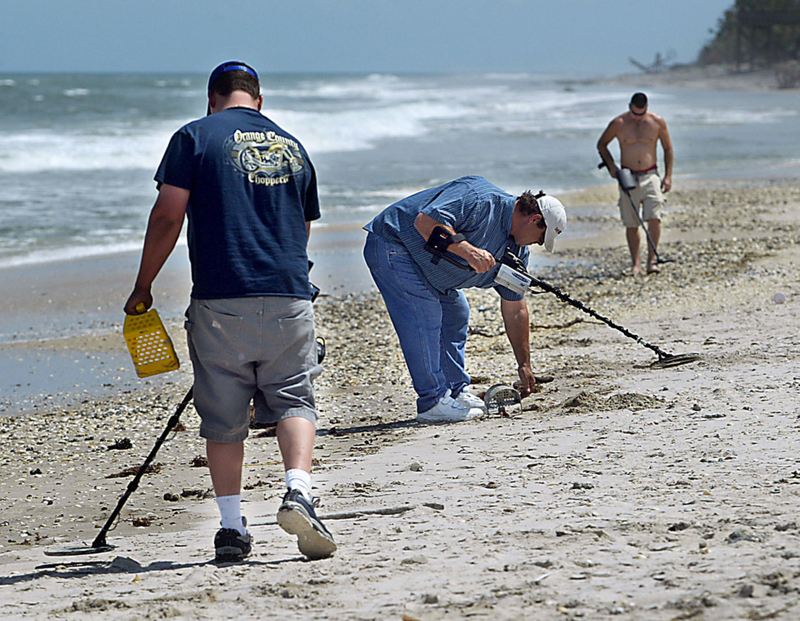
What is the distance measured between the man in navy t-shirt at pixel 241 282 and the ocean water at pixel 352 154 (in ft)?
29.0

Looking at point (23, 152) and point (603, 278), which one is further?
point (23, 152)

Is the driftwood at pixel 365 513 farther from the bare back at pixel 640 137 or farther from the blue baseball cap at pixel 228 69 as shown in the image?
the bare back at pixel 640 137

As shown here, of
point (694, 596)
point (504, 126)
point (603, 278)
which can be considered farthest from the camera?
point (504, 126)

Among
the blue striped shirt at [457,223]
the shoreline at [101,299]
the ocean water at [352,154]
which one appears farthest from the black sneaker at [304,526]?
the ocean water at [352,154]

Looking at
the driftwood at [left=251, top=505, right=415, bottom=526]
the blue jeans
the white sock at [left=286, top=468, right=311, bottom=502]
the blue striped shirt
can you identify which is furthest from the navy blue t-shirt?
the blue jeans

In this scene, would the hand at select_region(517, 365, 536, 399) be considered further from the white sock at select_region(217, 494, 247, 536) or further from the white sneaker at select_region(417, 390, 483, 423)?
the white sock at select_region(217, 494, 247, 536)

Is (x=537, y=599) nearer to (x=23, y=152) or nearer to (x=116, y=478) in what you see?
(x=116, y=478)

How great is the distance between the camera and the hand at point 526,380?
5.66m

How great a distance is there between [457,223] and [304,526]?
223 centimetres

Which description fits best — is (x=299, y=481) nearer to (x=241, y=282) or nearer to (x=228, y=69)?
(x=241, y=282)

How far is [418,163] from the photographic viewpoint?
77.6 ft

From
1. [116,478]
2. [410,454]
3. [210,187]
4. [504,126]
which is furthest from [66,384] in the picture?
[504,126]

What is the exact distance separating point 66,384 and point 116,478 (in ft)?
7.15

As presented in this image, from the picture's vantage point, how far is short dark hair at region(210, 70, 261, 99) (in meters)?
3.45
